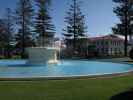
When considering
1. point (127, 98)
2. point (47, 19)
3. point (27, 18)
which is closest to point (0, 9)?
point (27, 18)

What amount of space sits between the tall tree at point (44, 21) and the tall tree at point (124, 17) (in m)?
8.70

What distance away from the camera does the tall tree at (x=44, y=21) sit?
35.9 meters

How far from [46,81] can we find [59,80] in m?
0.48

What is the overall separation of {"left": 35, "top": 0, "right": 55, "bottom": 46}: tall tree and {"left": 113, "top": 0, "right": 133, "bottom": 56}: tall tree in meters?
8.70

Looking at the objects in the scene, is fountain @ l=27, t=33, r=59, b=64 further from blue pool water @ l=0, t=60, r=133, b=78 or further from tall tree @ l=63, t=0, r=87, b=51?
tall tree @ l=63, t=0, r=87, b=51

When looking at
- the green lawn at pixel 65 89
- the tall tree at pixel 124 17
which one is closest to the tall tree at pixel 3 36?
the tall tree at pixel 124 17

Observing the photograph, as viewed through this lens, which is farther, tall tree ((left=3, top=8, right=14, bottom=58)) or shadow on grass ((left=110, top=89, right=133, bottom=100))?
tall tree ((left=3, top=8, right=14, bottom=58))

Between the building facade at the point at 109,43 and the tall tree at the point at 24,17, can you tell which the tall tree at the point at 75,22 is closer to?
the tall tree at the point at 24,17

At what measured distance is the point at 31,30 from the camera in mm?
36531

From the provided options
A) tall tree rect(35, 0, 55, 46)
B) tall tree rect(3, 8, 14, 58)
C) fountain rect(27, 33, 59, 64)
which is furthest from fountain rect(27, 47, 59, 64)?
tall tree rect(3, 8, 14, 58)

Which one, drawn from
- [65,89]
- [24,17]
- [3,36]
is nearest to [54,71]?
[65,89]

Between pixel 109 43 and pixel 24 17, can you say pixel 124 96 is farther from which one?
pixel 109 43

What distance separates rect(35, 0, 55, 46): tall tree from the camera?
118 ft

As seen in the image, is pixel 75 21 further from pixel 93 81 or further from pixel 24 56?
pixel 93 81
